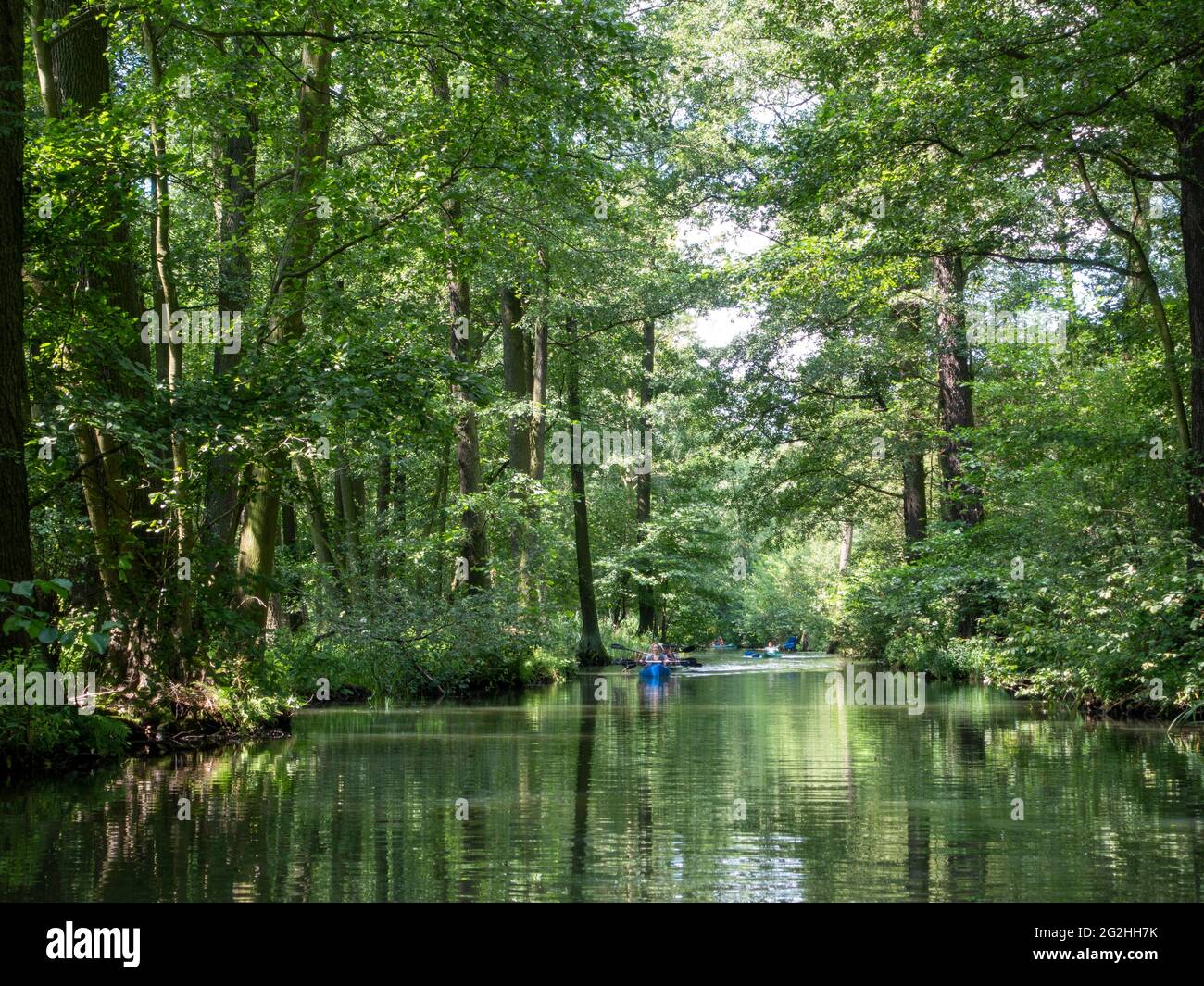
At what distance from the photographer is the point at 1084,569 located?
57.1ft

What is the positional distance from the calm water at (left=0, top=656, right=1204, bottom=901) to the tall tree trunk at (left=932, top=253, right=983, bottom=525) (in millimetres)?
11455

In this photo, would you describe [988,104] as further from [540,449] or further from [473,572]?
[540,449]

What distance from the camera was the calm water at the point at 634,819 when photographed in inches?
247

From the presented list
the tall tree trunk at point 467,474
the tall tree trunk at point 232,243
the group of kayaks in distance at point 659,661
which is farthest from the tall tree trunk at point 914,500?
the tall tree trunk at point 232,243

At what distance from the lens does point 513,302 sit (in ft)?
94.4

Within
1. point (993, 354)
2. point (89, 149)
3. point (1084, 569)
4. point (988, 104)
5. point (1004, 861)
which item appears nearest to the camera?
point (1004, 861)

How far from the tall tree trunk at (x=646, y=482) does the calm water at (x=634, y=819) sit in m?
21.5

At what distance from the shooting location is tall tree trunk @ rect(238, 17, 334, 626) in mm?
14133

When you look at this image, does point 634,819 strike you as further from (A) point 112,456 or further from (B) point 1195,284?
(B) point 1195,284

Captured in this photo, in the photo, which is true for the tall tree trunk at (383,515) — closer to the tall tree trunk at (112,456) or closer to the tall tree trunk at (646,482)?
the tall tree trunk at (646,482)

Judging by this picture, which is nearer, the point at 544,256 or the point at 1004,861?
the point at 1004,861

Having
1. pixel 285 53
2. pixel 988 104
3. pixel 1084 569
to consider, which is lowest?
pixel 1084 569
